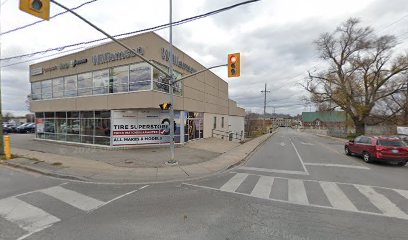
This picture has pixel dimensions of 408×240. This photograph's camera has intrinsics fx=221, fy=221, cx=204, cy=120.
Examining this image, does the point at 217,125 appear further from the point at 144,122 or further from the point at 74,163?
the point at 74,163

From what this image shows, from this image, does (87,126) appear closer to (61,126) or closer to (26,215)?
(61,126)

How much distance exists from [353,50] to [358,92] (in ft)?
22.5

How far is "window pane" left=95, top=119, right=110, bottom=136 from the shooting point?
636 inches

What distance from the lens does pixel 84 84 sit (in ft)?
58.0

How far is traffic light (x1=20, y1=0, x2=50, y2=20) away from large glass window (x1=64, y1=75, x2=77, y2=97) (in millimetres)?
13707

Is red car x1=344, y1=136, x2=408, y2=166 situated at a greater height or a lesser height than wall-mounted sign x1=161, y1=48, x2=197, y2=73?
lesser

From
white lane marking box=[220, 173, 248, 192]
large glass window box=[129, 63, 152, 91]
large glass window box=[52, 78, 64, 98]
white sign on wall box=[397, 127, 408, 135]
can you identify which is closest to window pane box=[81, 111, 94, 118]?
large glass window box=[52, 78, 64, 98]

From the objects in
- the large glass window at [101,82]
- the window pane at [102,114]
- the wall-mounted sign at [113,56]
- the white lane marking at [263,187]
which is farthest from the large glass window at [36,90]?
the white lane marking at [263,187]

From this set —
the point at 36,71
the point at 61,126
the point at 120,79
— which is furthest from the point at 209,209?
the point at 36,71

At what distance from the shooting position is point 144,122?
653 inches

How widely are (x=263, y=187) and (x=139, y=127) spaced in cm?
1134

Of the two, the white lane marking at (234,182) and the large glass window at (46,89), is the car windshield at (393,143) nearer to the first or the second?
the white lane marking at (234,182)

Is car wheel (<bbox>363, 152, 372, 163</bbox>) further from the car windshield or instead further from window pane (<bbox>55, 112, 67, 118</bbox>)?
window pane (<bbox>55, 112, 67, 118</bbox>)

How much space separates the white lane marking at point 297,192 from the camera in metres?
6.19
